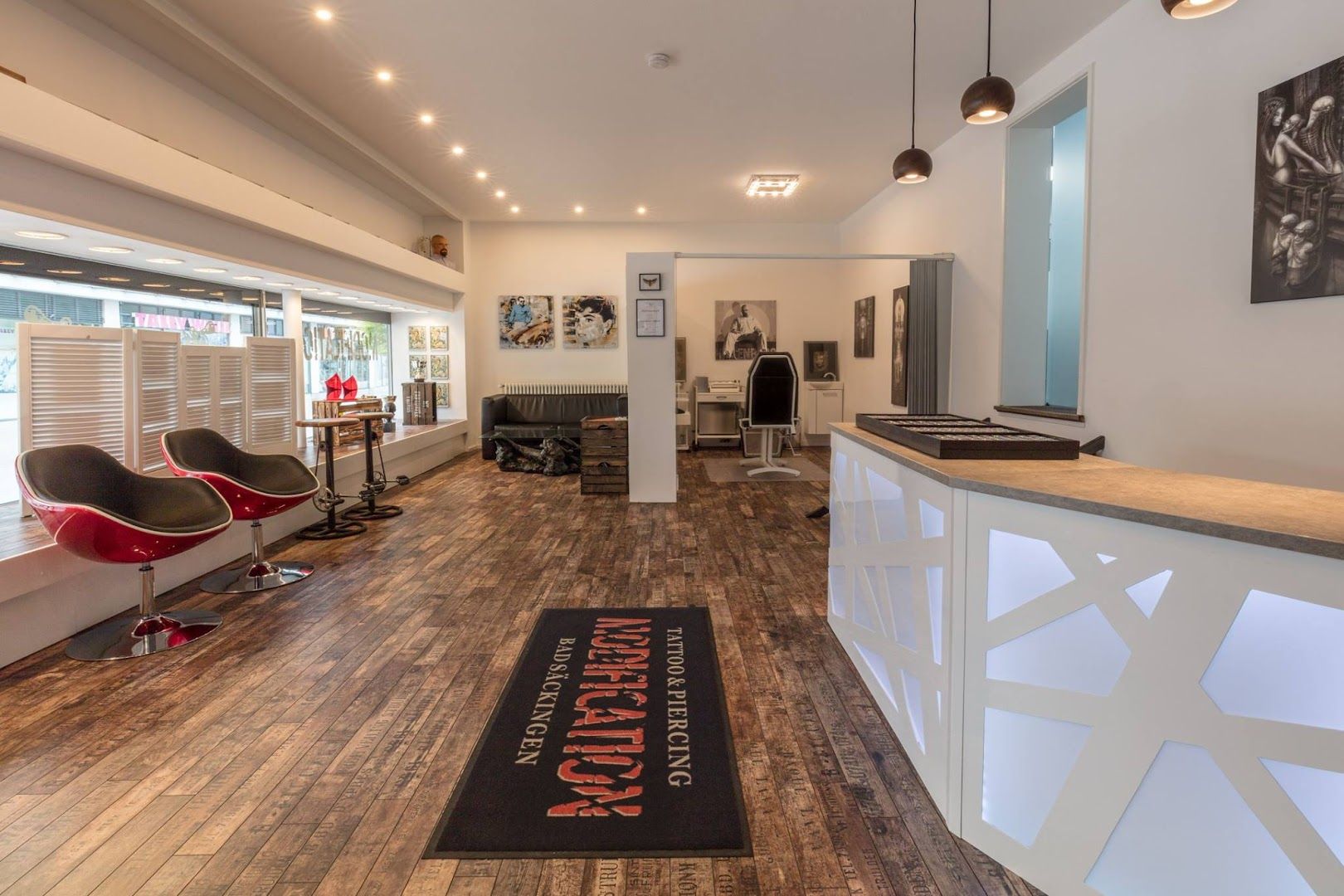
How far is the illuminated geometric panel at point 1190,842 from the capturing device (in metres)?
1.33

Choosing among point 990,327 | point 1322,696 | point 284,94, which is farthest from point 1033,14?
point 284,94

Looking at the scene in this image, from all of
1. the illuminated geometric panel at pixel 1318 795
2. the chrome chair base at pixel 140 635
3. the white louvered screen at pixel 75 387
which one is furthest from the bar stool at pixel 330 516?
the illuminated geometric panel at pixel 1318 795

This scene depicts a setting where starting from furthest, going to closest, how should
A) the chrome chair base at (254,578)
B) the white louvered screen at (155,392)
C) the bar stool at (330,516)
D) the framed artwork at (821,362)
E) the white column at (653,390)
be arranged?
1. the framed artwork at (821,362)
2. the white column at (653,390)
3. the bar stool at (330,516)
4. the chrome chair base at (254,578)
5. the white louvered screen at (155,392)

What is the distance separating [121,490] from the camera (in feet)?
11.4

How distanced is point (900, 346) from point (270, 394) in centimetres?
576

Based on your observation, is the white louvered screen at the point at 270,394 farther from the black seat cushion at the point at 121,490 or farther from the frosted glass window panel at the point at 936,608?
the frosted glass window panel at the point at 936,608

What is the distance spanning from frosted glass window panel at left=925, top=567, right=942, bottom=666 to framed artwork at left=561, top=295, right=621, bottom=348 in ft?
27.9

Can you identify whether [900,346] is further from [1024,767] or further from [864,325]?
[1024,767]

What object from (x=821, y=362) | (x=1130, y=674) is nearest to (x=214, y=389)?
(x=1130, y=674)

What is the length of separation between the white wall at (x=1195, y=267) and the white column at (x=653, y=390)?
3.00m

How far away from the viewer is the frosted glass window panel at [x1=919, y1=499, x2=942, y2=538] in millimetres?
2041


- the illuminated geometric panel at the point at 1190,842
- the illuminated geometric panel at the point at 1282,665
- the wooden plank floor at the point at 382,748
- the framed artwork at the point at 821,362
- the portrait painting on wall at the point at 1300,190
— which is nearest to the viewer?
the illuminated geometric panel at the point at 1282,665

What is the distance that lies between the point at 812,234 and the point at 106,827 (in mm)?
10118

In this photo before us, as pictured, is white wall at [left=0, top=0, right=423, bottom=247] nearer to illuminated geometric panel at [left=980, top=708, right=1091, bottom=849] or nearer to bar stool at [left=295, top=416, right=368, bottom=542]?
bar stool at [left=295, top=416, right=368, bottom=542]
